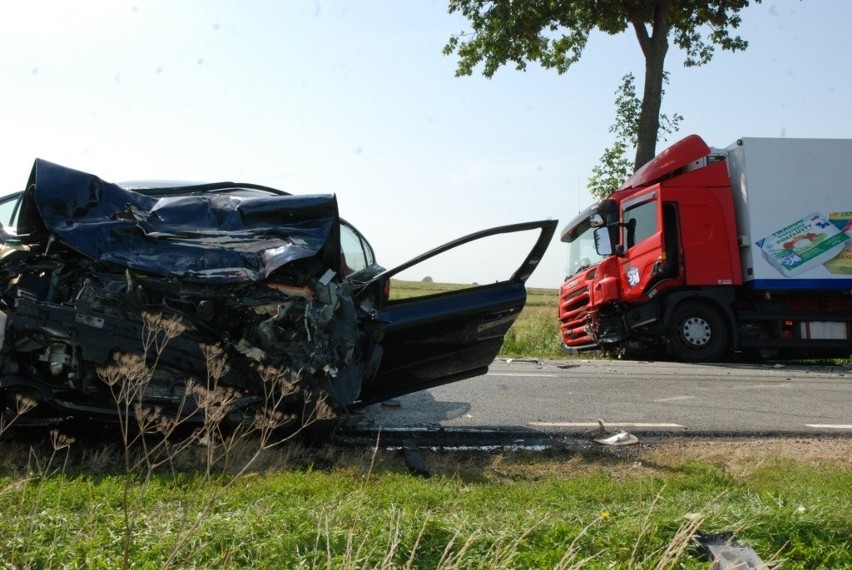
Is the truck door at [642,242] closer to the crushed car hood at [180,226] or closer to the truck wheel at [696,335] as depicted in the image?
the truck wheel at [696,335]

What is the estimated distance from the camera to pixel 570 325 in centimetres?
1573

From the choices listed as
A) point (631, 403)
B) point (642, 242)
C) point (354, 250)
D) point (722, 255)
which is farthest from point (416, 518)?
point (722, 255)

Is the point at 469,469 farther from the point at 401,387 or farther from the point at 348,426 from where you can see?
the point at 348,426

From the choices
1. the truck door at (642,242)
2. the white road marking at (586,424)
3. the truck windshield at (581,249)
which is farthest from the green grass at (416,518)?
the truck windshield at (581,249)

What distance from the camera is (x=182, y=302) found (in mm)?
5254

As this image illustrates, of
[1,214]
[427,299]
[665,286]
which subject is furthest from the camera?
[665,286]

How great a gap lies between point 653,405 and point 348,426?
118 inches

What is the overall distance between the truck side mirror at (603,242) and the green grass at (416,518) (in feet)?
29.9

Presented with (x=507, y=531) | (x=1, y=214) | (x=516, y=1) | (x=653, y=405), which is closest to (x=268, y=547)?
(x=507, y=531)

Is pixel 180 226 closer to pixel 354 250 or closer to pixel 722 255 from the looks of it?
pixel 354 250

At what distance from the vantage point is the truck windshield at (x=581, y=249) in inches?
596

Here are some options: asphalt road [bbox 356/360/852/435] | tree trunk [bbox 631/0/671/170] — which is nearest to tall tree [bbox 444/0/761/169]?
tree trunk [bbox 631/0/671/170]

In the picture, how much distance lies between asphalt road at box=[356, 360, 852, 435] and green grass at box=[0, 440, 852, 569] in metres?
1.66

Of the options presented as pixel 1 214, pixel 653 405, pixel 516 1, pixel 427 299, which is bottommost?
pixel 653 405
